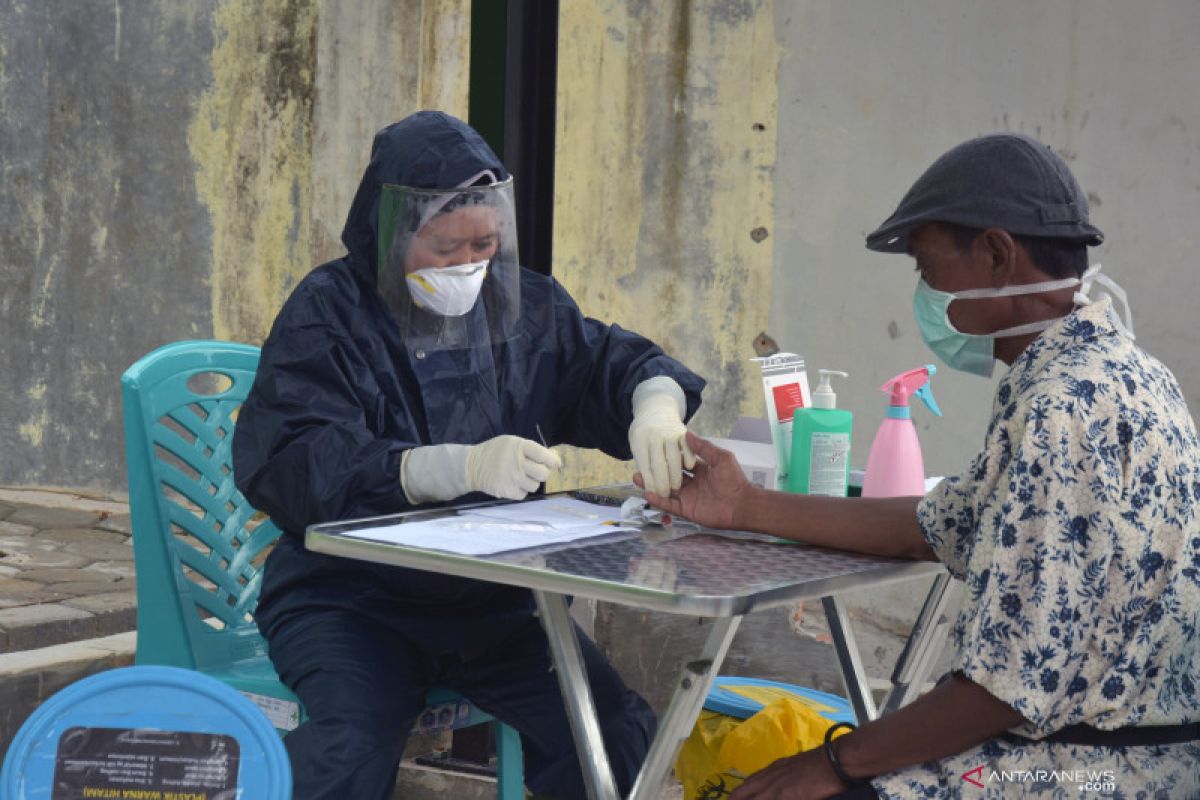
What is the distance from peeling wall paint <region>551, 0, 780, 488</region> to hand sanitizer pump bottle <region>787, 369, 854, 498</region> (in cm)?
255

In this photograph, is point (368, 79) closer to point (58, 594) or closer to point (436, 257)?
point (58, 594)

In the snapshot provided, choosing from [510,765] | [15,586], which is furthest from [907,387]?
[15,586]

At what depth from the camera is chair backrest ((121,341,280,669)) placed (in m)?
2.67

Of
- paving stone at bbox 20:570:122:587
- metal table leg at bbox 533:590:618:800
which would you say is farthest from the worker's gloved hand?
paving stone at bbox 20:570:122:587

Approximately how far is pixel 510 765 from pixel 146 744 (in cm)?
104

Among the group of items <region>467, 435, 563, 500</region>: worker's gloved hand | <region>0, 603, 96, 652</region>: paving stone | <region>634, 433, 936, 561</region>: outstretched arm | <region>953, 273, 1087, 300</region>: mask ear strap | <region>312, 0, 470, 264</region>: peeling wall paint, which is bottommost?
<region>0, 603, 96, 652</region>: paving stone

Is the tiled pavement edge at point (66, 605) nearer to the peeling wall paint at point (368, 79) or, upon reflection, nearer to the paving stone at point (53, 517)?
the paving stone at point (53, 517)

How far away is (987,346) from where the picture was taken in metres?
2.13

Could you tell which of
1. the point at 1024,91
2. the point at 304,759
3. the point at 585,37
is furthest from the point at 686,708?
the point at 585,37

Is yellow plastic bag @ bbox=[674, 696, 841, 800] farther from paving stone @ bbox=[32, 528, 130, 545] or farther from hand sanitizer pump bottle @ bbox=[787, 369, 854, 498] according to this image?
paving stone @ bbox=[32, 528, 130, 545]

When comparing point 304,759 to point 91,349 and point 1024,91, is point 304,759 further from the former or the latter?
point 91,349

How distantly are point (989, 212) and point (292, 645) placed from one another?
129 centimetres

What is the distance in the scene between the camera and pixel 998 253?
2027 mm

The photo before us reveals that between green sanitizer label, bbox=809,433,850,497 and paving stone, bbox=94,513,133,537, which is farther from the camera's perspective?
paving stone, bbox=94,513,133,537
